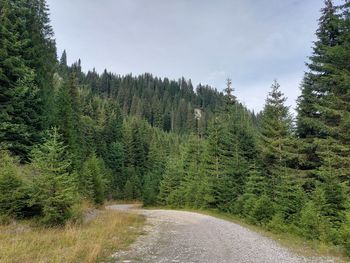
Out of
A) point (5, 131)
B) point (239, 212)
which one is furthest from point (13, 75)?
point (239, 212)

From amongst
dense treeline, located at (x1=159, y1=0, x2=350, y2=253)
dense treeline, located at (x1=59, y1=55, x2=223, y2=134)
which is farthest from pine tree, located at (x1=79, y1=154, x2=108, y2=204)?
dense treeline, located at (x1=59, y1=55, x2=223, y2=134)

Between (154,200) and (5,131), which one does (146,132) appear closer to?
(154,200)

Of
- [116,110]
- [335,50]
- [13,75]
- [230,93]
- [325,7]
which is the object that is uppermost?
[116,110]

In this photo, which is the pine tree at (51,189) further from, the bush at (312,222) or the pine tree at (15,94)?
the bush at (312,222)

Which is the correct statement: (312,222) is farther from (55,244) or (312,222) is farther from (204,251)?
(55,244)

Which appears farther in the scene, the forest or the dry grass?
the forest

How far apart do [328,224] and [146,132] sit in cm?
8158

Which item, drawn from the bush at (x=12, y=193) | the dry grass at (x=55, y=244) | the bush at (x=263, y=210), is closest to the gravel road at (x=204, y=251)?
the dry grass at (x=55, y=244)

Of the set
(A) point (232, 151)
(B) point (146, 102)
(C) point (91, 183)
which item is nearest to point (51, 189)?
(C) point (91, 183)

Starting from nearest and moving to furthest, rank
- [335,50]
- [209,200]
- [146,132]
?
[335,50]
[209,200]
[146,132]

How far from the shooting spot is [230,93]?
35312mm

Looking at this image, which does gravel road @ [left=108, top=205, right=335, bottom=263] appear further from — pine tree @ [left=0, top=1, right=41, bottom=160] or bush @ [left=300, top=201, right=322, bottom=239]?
pine tree @ [left=0, top=1, right=41, bottom=160]

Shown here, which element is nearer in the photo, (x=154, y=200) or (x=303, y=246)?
(x=303, y=246)

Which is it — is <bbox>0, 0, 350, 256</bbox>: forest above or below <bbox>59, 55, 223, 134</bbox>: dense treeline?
below
